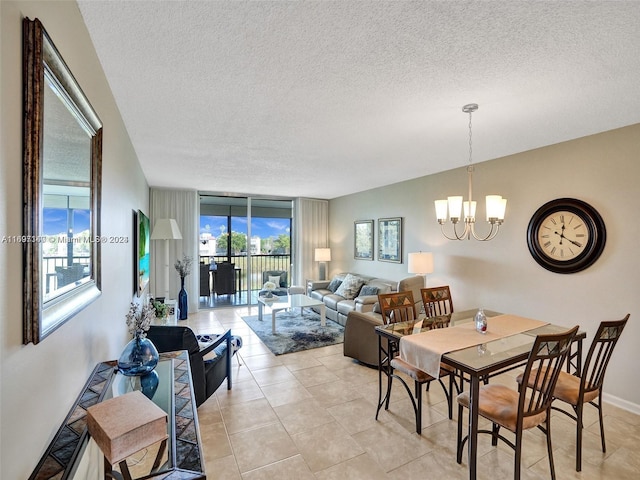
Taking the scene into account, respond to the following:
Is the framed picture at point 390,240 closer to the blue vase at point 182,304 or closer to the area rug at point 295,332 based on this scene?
the area rug at point 295,332

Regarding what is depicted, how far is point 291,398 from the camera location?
2.95m

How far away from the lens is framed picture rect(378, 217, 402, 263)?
529 centimetres

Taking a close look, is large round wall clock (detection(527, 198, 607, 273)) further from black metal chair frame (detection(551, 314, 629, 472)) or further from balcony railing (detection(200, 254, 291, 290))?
balcony railing (detection(200, 254, 291, 290))

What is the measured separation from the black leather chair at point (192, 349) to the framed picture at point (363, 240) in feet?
13.0

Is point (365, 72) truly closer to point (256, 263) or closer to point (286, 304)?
point (286, 304)

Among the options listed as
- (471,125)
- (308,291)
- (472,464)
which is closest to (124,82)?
(471,125)

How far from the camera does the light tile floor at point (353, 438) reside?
6.66 feet


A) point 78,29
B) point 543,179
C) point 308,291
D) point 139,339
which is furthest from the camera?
point 308,291

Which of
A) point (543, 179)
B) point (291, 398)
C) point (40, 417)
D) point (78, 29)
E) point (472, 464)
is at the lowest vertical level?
point (291, 398)

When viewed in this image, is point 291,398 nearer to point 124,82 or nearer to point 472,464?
point 472,464

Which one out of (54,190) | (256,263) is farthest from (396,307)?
(256,263)

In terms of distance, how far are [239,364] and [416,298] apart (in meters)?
2.61

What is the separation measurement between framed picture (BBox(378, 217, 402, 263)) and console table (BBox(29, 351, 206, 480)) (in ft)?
14.2

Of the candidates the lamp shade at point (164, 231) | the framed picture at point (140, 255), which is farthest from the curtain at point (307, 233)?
the framed picture at point (140, 255)
